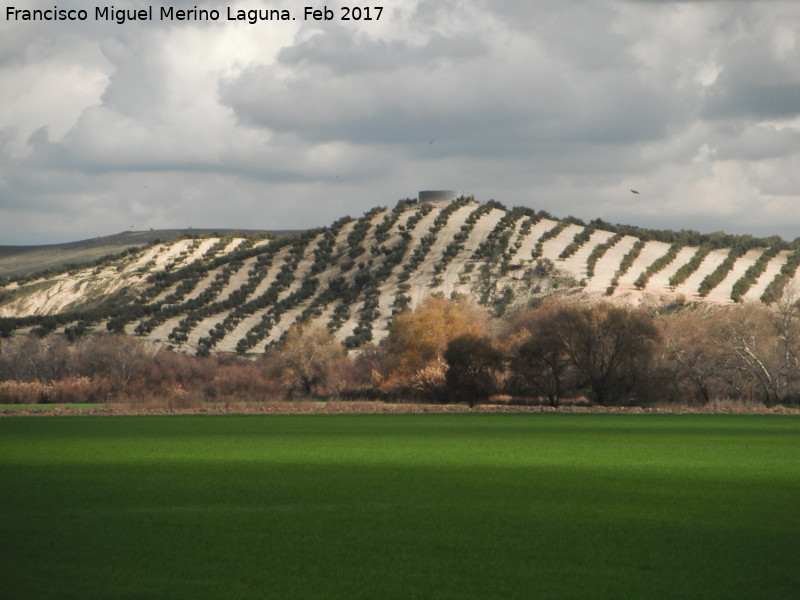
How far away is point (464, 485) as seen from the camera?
21.6 meters

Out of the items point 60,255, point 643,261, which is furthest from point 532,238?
point 60,255

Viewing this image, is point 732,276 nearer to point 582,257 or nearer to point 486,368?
point 582,257

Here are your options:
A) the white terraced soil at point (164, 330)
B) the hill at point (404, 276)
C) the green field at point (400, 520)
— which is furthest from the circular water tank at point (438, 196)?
the green field at point (400, 520)

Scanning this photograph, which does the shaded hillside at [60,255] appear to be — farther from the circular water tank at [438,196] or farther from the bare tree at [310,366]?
the bare tree at [310,366]

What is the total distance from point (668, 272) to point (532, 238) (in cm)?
1398

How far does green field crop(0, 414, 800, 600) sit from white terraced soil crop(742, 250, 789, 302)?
2318 inches

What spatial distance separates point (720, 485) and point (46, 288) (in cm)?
11888

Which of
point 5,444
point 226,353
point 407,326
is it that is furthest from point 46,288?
point 5,444

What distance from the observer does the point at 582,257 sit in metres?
100

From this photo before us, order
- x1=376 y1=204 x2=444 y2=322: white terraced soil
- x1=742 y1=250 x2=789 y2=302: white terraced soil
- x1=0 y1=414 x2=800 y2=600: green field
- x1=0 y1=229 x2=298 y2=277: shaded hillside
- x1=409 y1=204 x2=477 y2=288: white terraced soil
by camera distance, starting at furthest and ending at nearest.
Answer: x1=0 y1=229 x2=298 y2=277: shaded hillside
x1=409 y1=204 x2=477 y2=288: white terraced soil
x1=376 y1=204 x2=444 y2=322: white terraced soil
x1=742 y1=250 x2=789 y2=302: white terraced soil
x1=0 y1=414 x2=800 y2=600: green field

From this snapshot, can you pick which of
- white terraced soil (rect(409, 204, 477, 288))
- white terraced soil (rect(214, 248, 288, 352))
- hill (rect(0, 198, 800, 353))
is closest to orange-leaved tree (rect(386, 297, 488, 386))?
hill (rect(0, 198, 800, 353))

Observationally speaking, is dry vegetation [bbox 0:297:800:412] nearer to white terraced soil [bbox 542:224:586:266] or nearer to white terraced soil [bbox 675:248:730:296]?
white terraced soil [bbox 675:248:730:296]

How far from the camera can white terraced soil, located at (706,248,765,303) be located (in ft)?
289

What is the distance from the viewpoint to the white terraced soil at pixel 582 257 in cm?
9531
